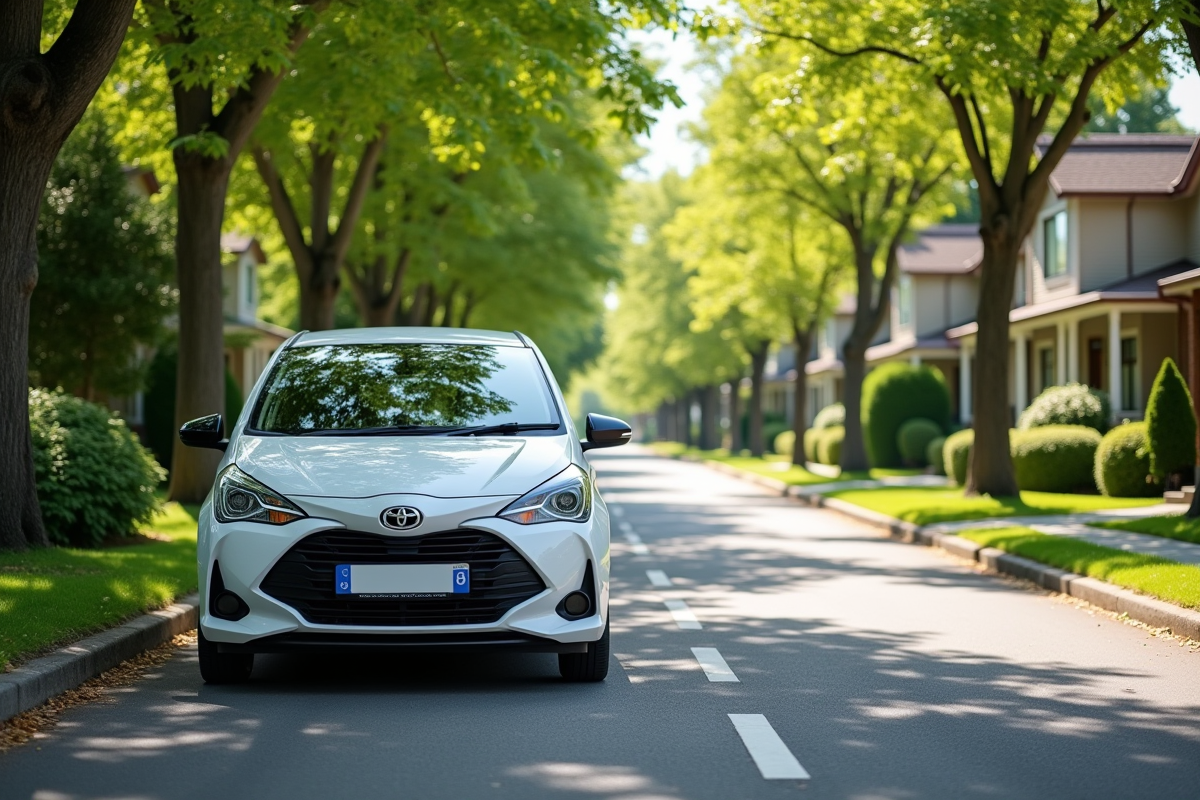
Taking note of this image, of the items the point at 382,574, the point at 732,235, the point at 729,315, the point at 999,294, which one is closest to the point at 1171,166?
the point at 732,235

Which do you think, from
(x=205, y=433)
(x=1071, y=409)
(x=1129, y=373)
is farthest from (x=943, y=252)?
(x=205, y=433)

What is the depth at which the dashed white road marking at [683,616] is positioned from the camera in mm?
10352

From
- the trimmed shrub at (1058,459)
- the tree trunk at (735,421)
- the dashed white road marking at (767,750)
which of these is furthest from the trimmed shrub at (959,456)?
the tree trunk at (735,421)

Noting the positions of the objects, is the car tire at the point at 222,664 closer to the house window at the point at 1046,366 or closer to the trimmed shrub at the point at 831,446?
the house window at the point at 1046,366

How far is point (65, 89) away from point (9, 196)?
882mm

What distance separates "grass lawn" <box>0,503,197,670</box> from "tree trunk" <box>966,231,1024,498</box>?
1223 cm

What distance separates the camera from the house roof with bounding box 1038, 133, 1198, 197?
107 ft

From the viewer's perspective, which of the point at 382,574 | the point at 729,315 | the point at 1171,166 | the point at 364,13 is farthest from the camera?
the point at 729,315

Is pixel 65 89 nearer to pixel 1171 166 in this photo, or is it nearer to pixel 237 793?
pixel 237 793

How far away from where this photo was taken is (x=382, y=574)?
7.19 m

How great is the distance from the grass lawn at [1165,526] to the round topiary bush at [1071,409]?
11.5m

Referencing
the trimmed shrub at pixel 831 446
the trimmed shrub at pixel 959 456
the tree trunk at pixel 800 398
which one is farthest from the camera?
the trimmed shrub at pixel 831 446

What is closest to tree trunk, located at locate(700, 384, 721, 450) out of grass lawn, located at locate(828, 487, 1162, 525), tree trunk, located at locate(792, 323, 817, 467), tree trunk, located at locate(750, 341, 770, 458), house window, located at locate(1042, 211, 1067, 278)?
tree trunk, located at locate(750, 341, 770, 458)

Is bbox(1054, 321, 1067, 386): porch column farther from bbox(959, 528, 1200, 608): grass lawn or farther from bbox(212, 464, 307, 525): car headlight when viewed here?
bbox(212, 464, 307, 525): car headlight
